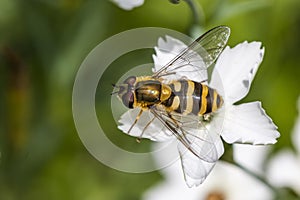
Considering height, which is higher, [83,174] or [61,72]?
[61,72]

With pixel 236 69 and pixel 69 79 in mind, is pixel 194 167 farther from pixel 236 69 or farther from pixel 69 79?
pixel 69 79

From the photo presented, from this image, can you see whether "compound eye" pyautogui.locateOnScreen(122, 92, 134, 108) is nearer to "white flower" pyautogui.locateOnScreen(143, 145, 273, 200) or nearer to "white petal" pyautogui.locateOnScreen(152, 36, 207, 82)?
"white petal" pyautogui.locateOnScreen(152, 36, 207, 82)

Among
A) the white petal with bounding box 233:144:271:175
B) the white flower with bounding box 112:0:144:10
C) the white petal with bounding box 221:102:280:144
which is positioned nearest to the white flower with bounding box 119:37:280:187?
the white petal with bounding box 221:102:280:144

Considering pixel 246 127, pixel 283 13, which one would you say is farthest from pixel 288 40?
pixel 246 127

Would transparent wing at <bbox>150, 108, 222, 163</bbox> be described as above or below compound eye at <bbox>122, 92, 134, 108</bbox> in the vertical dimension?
below

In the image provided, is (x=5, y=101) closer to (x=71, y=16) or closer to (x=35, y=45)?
(x=35, y=45)

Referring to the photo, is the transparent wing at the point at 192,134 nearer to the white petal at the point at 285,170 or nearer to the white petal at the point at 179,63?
the white petal at the point at 179,63

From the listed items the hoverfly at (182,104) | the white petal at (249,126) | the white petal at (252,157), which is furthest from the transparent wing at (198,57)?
the white petal at (252,157)
